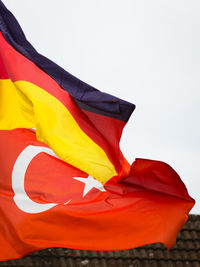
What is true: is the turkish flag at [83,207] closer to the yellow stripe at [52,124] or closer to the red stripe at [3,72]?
the yellow stripe at [52,124]

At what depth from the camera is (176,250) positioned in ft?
24.5

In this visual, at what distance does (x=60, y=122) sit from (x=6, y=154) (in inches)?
25.9

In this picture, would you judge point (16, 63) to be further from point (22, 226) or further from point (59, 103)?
point (22, 226)

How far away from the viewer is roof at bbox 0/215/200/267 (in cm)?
710

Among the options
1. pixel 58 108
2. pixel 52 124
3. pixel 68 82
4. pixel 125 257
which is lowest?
pixel 125 257

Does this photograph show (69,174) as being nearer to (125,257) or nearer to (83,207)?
(83,207)

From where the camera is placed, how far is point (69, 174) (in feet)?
18.7

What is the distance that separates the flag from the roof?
1716 mm

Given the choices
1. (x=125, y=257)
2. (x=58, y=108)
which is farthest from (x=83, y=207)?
(x=125, y=257)

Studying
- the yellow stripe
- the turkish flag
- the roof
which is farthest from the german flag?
the roof

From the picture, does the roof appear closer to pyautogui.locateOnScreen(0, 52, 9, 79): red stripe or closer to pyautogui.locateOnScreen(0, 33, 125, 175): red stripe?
pyautogui.locateOnScreen(0, 33, 125, 175): red stripe

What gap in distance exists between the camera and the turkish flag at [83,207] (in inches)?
209

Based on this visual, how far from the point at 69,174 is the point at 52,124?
56 cm

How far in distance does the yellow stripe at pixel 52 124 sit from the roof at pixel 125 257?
6.31 ft
